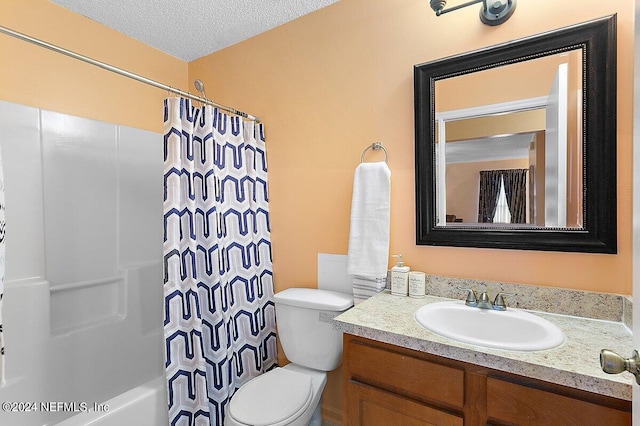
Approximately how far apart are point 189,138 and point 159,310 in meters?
1.25

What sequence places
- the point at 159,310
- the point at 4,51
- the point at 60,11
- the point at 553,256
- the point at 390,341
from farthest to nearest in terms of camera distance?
1. the point at 159,310
2. the point at 60,11
3. the point at 4,51
4. the point at 553,256
5. the point at 390,341

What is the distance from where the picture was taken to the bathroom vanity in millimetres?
838

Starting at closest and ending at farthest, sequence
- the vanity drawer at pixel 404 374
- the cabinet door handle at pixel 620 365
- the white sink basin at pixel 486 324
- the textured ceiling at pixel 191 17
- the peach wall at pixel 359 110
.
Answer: the cabinet door handle at pixel 620 365
the vanity drawer at pixel 404 374
the white sink basin at pixel 486 324
the peach wall at pixel 359 110
the textured ceiling at pixel 191 17

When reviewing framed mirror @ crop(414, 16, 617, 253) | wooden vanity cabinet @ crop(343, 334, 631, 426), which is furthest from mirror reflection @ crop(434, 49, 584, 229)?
wooden vanity cabinet @ crop(343, 334, 631, 426)

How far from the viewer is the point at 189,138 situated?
164 centimetres

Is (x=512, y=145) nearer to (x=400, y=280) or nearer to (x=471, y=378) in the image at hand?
(x=400, y=280)

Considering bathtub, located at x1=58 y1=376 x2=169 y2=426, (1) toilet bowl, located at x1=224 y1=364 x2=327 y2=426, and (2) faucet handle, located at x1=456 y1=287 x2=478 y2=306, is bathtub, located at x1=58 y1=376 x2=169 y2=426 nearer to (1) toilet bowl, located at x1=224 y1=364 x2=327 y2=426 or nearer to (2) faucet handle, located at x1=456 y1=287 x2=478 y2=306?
(1) toilet bowl, located at x1=224 y1=364 x2=327 y2=426

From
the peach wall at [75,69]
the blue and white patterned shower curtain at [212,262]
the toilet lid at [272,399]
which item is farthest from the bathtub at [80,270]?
the toilet lid at [272,399]

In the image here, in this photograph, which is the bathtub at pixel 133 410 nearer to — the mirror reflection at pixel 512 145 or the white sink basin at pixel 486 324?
the white sink basin at pixel 486 324

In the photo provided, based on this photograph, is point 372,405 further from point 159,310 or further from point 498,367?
point 159,310

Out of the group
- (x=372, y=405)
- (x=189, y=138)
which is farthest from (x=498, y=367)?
(x=189, y=138)

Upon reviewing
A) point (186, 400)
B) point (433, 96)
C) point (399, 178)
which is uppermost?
point (433, 96)

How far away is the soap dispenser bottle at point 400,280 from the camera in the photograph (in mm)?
1532

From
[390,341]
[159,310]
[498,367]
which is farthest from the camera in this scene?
[159,310]
